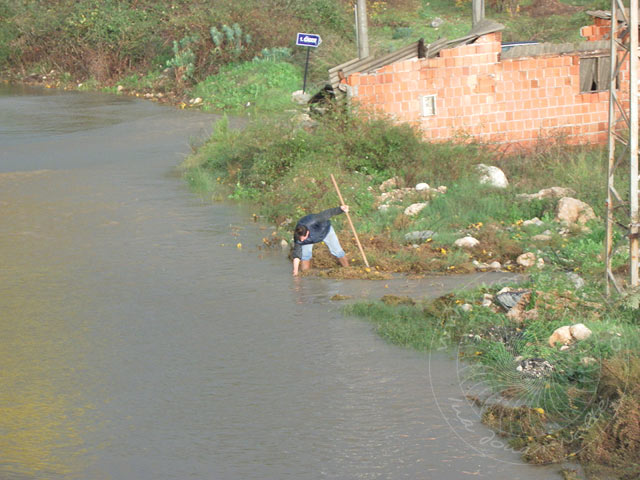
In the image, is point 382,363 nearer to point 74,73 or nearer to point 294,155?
point 294,155

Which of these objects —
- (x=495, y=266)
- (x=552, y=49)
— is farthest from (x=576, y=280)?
(x=552, y=49)

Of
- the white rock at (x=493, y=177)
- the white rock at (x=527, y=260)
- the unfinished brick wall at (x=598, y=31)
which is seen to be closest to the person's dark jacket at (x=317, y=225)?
the white rock at (x=527, y=260)

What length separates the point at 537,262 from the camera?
10.2 m

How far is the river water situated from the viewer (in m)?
6.28

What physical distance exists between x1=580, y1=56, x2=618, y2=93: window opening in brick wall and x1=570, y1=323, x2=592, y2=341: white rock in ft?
34.0

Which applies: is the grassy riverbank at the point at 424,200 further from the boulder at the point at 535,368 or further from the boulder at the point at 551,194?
the boulder at the point at 551,194

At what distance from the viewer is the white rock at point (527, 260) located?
10.2 m

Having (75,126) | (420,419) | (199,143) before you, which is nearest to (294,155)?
(199,143)

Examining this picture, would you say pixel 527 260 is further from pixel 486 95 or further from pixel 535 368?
pixel 486 95

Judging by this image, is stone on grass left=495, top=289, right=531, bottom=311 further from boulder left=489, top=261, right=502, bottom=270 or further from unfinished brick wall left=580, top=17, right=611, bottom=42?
unfinished brick wall left=580, top=17, right=611, bottom=42

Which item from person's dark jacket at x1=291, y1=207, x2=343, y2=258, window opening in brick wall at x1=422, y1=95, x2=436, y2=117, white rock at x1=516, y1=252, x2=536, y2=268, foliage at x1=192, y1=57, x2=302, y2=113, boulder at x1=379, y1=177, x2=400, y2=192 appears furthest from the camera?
foliage at x1=192, y1=57, x2=302, y2=113

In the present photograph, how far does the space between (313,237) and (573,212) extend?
365cm

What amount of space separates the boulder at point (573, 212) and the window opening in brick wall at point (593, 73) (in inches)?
225

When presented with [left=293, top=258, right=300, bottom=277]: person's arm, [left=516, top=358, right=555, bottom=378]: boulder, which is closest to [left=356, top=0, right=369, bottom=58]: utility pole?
[left=293, top=258, right=300, bottom=277]: person's arm
